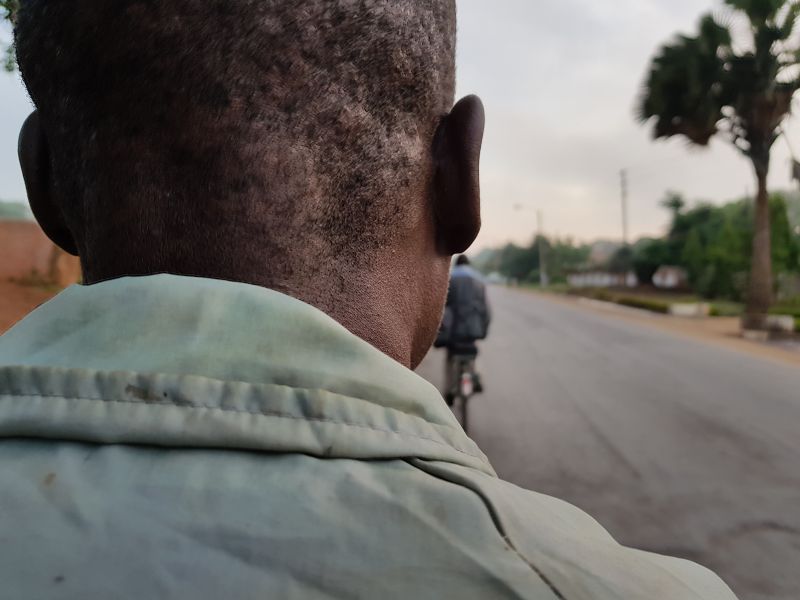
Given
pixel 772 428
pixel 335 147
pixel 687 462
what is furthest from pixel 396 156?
pixel 772 428

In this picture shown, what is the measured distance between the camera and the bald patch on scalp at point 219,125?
0.87m

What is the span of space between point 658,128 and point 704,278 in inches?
724

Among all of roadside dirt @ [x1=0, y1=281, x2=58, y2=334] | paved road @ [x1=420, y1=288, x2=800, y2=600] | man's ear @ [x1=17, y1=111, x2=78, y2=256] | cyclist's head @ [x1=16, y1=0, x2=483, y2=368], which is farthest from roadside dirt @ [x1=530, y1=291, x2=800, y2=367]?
roadside dirt @ [x1=0, y1=281, x2=58, y2=334]

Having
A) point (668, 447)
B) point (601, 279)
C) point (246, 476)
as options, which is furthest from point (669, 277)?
→ point (246, 476)

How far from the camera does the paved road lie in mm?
3723

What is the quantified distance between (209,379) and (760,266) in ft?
58.0

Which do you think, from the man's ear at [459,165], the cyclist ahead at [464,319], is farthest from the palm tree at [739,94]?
the man's ear at [459,165]

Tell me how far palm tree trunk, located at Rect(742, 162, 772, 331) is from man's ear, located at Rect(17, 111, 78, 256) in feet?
55.2

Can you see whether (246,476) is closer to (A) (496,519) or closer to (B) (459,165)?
(A) (496,519)

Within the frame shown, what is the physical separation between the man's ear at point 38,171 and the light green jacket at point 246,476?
44cm

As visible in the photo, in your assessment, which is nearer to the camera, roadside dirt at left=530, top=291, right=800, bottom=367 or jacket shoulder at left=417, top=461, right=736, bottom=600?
jacket shoulder at left=417, top=461, right=736, bottom=600

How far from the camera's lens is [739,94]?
52.2 feet

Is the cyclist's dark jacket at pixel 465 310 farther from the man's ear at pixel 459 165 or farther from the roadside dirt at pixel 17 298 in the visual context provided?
the roadside dirt at pixel 17 298

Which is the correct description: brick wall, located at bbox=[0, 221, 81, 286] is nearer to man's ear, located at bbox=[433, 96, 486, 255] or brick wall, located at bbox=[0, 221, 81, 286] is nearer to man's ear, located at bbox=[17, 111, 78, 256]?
man's ear, located at bbox=[17, 111, 78, 256]
